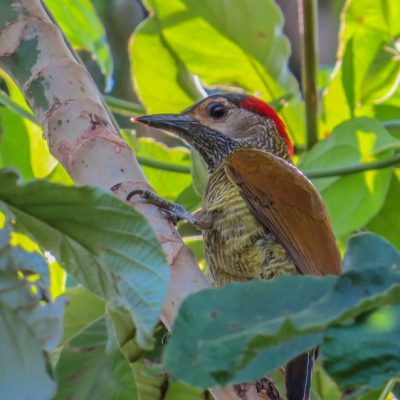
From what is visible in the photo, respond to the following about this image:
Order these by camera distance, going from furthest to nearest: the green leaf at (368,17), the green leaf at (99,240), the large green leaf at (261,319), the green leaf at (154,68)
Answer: the green leaf at (368,17), the green leaf at (154,68), the green leaf at (99,240), the large green leaf at (261,319)

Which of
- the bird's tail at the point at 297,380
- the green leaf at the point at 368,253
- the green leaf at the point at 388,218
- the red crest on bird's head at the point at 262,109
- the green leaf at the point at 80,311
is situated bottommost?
the green leaf at the point at 388,218

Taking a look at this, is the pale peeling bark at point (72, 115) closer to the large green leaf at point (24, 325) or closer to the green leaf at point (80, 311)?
the large green leaf at point (24, 325)

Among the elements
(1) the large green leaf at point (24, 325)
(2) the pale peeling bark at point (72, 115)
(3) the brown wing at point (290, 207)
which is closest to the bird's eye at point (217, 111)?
(3) the brown wing at point (290, 207)

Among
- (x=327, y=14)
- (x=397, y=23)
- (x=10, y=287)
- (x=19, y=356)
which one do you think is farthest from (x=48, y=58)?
(x=327, y=14)

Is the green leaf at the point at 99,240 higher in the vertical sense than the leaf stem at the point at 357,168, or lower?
higher

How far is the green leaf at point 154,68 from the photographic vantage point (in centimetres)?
318

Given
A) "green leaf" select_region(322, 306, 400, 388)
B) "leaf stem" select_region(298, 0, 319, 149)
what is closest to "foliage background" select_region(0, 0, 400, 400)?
"green leaf" select_region(322, 306, 400, 388)

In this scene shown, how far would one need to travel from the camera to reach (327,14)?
23.9 feet

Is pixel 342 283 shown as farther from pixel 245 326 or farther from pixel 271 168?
pixel 271 168

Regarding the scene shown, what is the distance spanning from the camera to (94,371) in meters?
1.90

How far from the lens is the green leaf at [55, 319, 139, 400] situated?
1813 millimetres

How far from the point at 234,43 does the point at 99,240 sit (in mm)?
1945

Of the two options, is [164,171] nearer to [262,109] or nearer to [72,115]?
[262,109]

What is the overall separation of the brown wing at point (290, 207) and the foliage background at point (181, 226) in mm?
88
